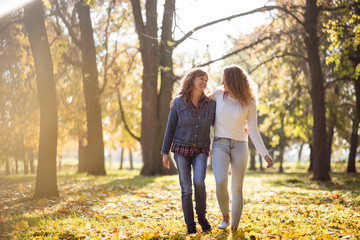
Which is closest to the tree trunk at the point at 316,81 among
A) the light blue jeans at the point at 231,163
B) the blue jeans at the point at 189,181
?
the light blue jeans at the point at 231,163

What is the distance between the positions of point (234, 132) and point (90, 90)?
13.0 metres

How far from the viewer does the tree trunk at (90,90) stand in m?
16.8

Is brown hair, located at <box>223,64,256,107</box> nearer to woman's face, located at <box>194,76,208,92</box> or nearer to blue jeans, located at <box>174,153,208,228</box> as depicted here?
woman's face, located at <box>194,76,208,92</box>

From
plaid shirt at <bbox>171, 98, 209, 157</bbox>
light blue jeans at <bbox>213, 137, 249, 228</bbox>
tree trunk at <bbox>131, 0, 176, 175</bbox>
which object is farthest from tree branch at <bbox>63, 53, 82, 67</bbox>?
light blue jeans at <bbox>213, 137, 249, 228</bbox>

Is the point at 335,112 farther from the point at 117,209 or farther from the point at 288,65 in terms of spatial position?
the point at 117,209

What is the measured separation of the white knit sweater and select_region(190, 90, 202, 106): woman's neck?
26cm

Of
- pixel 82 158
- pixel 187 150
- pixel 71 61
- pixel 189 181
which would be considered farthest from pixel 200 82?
pixel 82 158

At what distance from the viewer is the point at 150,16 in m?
15.1

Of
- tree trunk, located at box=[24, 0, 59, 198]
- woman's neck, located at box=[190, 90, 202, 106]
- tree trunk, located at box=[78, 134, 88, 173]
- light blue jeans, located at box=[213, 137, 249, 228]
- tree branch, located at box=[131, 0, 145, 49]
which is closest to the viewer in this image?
light blue jeans, located at box=[213, 137, 249, 228]

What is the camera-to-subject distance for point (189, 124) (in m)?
5.01

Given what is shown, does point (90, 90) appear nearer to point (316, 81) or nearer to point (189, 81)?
point (316, 81)

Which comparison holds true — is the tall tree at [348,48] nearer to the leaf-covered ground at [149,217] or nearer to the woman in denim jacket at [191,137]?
the leaf-covered ground at [149,217]

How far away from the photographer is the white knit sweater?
16.3ft

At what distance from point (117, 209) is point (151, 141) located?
9.15m
